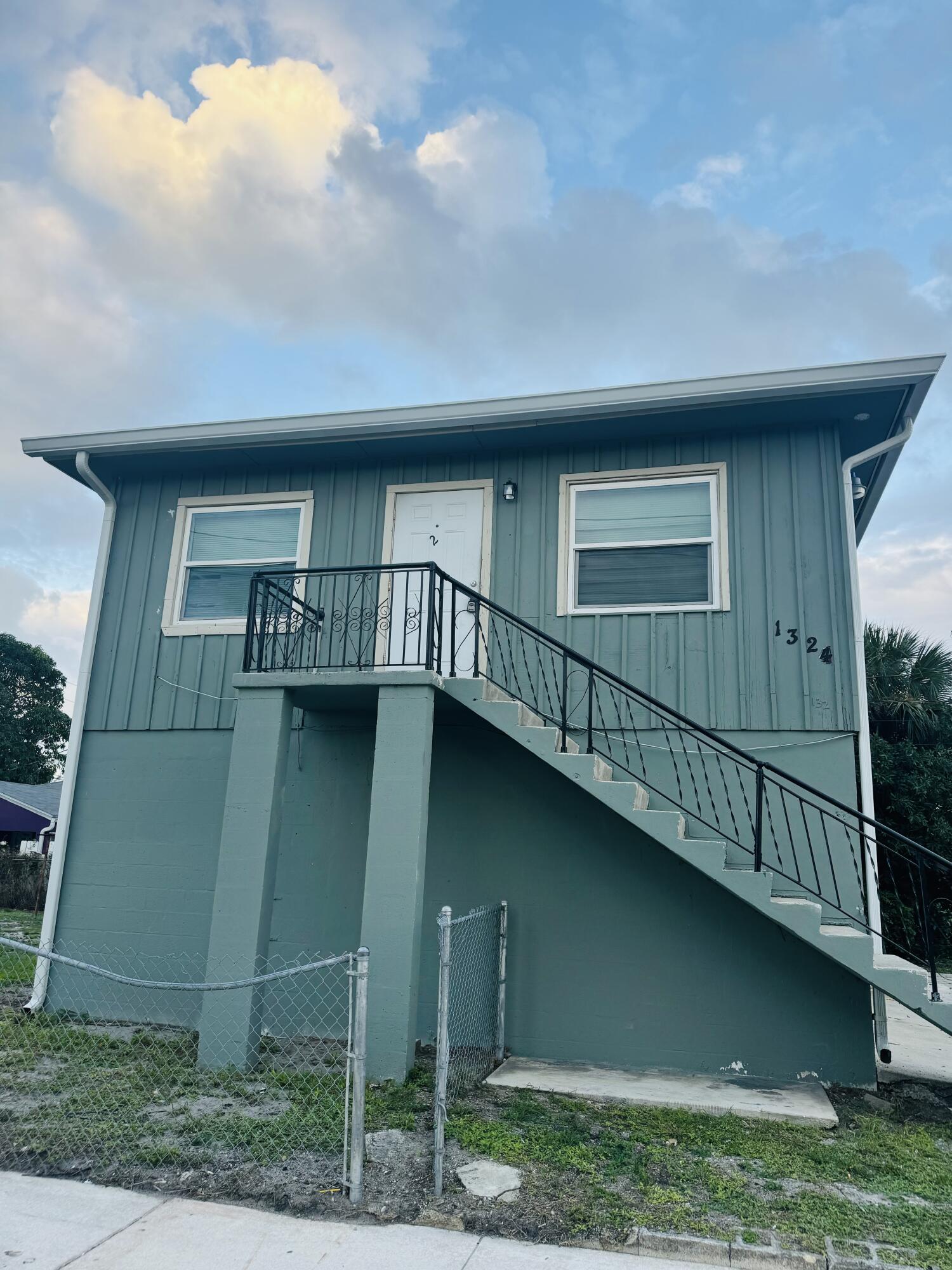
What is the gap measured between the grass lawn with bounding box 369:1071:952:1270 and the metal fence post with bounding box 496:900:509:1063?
104 cm

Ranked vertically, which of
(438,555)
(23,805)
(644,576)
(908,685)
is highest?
(908,685)

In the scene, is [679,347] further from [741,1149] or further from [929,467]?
[741,1149]

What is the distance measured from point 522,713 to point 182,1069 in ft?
11.1

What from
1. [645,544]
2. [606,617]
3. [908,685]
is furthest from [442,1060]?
[908,685]

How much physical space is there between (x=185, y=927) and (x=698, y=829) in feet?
14.8

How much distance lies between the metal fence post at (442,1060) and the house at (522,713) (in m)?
1.49

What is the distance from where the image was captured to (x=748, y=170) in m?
11.1

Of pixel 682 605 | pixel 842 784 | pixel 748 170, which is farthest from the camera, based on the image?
pixel 748 170

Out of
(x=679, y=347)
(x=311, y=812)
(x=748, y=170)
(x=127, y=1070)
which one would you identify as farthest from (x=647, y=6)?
(x=127, y=1070)

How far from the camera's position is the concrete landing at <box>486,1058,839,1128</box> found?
5047mm

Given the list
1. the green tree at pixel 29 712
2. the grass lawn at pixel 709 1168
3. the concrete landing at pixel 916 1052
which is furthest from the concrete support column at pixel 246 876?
the green tree at pixel 29 712

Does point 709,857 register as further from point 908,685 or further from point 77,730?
point 908,685

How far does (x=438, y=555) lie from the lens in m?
7.55

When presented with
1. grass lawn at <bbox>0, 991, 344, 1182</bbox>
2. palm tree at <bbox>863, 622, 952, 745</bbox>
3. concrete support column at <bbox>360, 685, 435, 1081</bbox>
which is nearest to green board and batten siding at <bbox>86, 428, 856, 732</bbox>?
concrete support column at <bbox>360, 685, 435, 1081</bbox>
